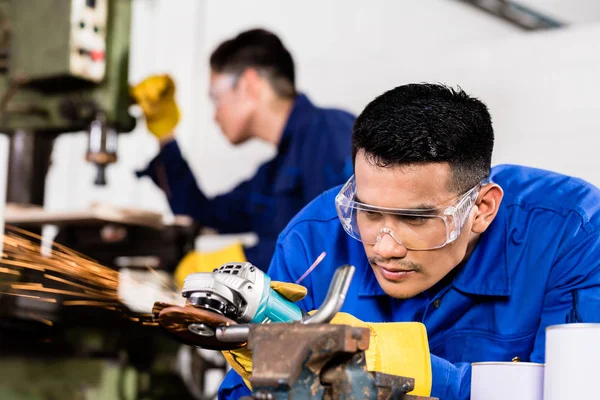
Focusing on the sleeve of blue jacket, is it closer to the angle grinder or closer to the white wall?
the white wall

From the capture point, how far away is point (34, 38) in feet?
8.39

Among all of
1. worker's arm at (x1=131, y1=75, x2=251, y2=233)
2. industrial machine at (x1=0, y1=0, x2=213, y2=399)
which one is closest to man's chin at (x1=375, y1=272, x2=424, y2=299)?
industrial machine at (x1=0, y1=0, x2=213, y2=399)

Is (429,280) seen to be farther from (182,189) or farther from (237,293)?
(182,189)

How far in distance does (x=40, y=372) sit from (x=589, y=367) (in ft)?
6.28

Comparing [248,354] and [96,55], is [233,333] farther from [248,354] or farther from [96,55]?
[96,55]

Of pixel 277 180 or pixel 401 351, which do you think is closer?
pixel 401 351

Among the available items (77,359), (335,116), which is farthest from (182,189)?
(77,359)

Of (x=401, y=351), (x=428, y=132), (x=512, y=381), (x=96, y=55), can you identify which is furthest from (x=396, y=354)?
(x=96, y=55)

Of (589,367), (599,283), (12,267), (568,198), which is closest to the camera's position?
(589,367)

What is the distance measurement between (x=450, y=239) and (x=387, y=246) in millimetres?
133

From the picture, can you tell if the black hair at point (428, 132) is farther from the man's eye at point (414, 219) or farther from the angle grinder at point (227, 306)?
the angle grinder at point (227, 306)

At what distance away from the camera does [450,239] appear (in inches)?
64.9

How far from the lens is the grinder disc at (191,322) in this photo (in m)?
1.23

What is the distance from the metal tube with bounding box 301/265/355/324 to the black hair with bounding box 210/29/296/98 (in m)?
2.46
